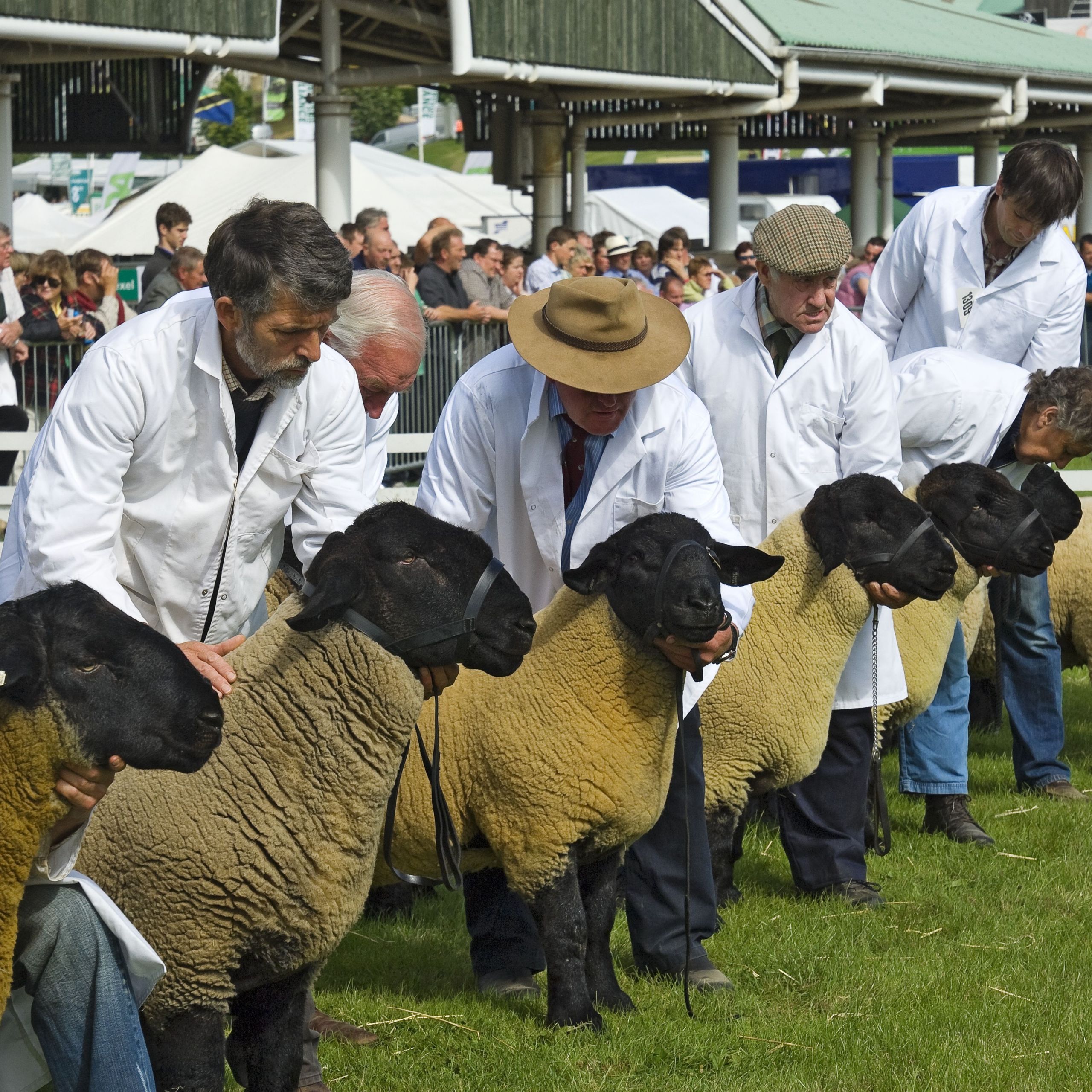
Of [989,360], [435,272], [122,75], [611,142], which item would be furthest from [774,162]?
[989,360]

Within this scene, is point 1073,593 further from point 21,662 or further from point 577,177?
point 577,177

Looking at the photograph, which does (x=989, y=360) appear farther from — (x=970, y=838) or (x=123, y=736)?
(x=123, y=736)

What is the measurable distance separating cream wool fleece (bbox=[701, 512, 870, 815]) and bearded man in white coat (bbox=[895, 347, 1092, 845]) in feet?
2.81

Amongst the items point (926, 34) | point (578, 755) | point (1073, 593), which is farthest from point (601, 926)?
point (926, 34)

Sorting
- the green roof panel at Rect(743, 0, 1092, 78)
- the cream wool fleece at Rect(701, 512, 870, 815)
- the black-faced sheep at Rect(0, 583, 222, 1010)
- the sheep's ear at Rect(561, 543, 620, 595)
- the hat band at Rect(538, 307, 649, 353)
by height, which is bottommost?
the cream wool fleece at Rect(701, 512, 870, 815)

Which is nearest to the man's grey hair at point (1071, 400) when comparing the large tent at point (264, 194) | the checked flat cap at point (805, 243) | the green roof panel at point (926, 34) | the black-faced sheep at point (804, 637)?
the black-faced sheep at point (804, 637)

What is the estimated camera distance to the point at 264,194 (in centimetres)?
2322

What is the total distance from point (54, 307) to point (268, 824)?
8497mm

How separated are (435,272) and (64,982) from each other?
10.1 m

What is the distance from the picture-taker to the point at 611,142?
85.8 ft

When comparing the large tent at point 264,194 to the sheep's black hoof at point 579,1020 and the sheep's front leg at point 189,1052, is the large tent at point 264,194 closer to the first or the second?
the sheep's black hoof at point 579,1020

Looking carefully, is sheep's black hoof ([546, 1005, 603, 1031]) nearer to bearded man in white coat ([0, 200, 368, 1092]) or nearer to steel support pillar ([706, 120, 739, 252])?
bearded man in white coat ([0, 200, 368, 1092])

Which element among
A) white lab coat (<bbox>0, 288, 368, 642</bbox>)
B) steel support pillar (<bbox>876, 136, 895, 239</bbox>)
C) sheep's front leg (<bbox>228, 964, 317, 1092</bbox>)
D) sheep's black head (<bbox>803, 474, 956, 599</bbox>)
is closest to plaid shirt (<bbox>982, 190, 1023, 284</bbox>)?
sheep's black head (<bbox>803, 474, 956, 599</bbox>)

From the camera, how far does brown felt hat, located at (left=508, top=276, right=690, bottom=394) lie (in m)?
3.96
